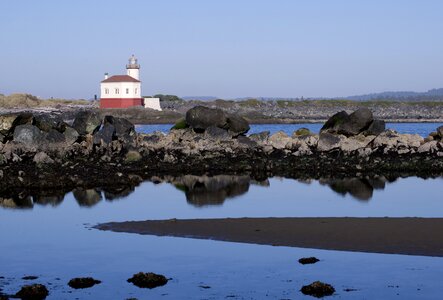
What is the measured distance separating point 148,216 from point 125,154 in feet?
61.6

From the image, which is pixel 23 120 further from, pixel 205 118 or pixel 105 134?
pixel 205 118

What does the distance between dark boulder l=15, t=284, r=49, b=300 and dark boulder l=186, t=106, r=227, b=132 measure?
122ft

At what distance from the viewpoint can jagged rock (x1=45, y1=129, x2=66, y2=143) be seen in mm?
44375

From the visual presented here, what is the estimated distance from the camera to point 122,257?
17969 millimetres

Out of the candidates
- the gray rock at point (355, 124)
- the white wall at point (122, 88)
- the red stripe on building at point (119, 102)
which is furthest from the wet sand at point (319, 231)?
the red stripe on building at point (119, 102)

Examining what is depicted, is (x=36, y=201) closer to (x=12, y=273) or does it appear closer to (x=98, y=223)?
(x=98, y=223)

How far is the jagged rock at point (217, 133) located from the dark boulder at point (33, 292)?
117 ft

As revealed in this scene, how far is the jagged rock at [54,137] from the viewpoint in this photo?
4438 cm

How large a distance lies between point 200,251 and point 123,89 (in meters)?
104

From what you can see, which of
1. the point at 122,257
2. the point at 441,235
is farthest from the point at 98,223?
the point at 441,235

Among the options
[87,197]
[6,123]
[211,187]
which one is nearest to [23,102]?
[6,123]

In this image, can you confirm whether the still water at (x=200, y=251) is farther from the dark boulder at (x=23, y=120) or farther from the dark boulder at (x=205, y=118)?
the dark boulder at (x=205, y=118)

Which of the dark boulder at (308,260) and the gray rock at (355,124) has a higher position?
the gray rock at (355,124)

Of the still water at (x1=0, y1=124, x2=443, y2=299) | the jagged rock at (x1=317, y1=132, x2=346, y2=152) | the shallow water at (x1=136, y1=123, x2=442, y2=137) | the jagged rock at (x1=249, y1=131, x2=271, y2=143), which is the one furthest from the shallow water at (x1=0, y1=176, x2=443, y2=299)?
the shallow water at (x1=136, y1=123, x2=442, y2=137)
